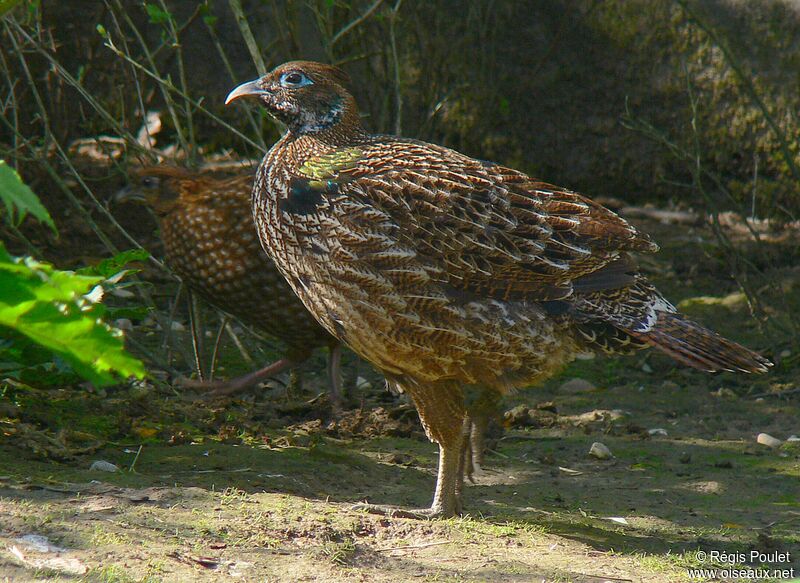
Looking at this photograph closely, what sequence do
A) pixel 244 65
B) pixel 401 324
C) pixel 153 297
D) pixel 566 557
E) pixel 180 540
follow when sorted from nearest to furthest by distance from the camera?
1. pixel 180 540
2. pixel 566 557
3. pixel 401 324
4. pixel 153 297
5. pixel 244 65

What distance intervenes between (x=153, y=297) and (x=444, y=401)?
3392 mm

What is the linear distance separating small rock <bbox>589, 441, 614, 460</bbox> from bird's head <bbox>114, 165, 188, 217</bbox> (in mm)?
2725

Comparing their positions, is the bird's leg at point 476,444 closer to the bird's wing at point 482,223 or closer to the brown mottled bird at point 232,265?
the bird's wing at point 482,223

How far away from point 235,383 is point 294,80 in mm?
1883

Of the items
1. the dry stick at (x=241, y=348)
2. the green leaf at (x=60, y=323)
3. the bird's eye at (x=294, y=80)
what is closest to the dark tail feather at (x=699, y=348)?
the bird's eye at (x=294, y=80)

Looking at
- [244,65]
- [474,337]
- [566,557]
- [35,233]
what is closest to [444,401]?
[474,337]

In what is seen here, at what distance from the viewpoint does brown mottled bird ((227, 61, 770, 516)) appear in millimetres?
4141

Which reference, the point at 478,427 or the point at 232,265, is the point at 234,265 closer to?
the point at 232,265

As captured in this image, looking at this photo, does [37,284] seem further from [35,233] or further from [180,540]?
[35,233]

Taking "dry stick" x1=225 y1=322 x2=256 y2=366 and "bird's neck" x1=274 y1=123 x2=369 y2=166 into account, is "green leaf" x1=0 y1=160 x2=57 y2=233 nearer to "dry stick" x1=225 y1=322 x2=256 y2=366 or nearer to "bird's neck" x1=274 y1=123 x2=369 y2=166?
"bird's neck" x1=274 y1=123 x2=369 y2=166

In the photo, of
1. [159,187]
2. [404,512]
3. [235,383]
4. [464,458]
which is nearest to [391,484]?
[464,458]

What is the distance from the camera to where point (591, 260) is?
4.36 metres

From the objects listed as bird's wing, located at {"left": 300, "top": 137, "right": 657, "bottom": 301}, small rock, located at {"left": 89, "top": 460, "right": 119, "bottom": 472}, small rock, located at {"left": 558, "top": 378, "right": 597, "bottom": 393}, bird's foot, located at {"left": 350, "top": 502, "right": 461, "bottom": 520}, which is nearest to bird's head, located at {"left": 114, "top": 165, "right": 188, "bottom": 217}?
bird's wing, located at {"left": 300, "top": 137, "right": 657, "bottom": 301}

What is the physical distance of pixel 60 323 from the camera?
287 centimetres
